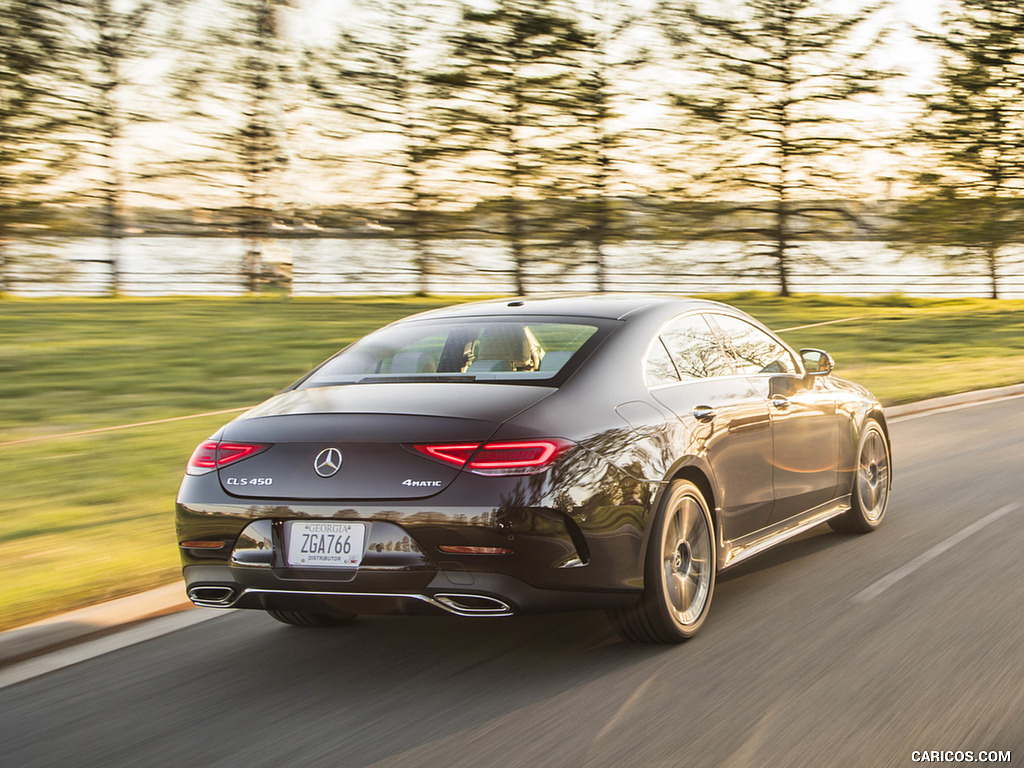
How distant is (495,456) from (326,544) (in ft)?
2.37

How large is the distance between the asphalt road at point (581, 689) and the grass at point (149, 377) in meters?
1.30

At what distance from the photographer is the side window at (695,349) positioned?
5598mm

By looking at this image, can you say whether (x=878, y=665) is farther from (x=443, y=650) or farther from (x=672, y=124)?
(x=672, y=124)

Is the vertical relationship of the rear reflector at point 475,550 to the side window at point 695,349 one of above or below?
below

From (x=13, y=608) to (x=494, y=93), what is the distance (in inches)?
771

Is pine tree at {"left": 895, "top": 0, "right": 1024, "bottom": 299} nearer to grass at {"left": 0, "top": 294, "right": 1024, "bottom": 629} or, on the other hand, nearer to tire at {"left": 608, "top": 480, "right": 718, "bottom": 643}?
grass at {"left": 0, "top": 294, "right": 1024, "bottom": 629}

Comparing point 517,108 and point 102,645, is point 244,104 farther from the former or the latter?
point 102,645

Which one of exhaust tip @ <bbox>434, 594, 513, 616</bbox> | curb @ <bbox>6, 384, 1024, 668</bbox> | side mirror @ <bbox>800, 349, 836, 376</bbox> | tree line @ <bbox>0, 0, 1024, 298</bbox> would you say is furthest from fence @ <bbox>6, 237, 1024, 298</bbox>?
exhaust tip @ <bbox>434, 594, 513, 616</bbox>

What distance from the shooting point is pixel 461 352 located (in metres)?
5.47

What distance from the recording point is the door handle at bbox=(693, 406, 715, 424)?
535cm

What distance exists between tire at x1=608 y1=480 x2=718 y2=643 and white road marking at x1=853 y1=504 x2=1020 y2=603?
3.00 feet

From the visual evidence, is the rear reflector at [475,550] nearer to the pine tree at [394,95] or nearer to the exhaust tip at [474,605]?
the exhaust tip at [474,605]

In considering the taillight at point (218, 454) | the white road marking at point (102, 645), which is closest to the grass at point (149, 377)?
the white road marking at point (102, 645)


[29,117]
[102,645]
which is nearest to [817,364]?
[102,645]
